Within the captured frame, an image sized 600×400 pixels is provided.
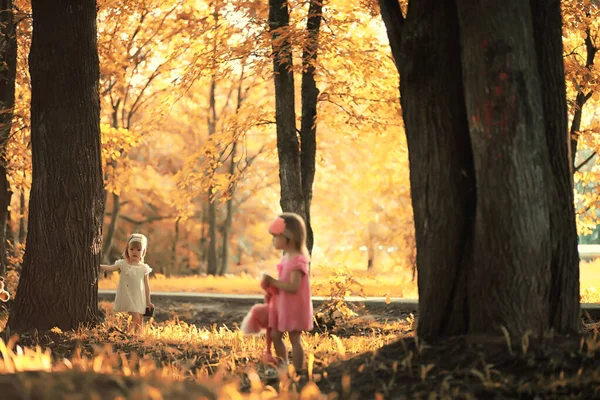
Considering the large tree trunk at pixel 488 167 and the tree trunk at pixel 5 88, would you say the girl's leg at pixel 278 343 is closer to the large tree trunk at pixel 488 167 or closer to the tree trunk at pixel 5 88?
the large tree trunk at pixel 488 167

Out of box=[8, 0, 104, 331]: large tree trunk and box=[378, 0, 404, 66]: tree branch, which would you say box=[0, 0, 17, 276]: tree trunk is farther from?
box=[378, 0, 404, 66]: tree branch

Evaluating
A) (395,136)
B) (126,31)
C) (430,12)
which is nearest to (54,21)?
(430,12)

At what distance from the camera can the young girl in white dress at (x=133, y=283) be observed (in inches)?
486

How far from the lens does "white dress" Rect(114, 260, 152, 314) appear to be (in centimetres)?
1235

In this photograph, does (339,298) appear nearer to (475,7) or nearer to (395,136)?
(395,136)

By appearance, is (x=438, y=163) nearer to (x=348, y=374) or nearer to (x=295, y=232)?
(x=295, y=232)

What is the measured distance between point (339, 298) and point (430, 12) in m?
7.31

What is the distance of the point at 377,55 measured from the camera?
17078mm

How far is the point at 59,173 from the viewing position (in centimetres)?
1075

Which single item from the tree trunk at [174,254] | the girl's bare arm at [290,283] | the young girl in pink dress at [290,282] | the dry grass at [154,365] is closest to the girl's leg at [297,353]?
the young girl in pink dress at [290,282]

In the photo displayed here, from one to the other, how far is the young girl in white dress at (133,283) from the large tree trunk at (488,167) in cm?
602

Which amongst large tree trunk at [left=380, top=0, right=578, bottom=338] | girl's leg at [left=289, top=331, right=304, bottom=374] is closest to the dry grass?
girl's leg at [left=289, top=331, right=304, bottom=374]

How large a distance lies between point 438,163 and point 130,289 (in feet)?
21.2

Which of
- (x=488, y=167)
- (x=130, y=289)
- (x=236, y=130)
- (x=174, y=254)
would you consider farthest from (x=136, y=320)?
(x=174, y=254)
